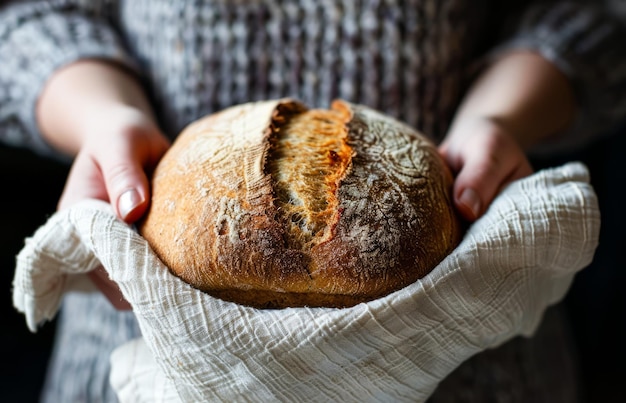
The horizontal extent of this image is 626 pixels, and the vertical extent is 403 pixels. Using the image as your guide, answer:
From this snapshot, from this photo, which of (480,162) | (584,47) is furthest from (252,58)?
(584,47)

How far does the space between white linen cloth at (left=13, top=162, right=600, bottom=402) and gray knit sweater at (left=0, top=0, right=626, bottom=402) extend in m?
0.26

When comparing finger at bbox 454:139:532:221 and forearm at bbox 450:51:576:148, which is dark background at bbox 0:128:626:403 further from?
finger at bbox 454:139:532:221

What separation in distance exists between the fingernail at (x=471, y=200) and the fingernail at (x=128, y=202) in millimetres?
323

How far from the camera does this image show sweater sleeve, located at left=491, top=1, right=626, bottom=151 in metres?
0.92

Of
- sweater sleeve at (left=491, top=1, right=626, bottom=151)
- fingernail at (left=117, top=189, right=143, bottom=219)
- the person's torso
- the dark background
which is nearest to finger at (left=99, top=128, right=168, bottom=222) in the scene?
fingernail at (left=117, top=189, right=143, bottom=219)

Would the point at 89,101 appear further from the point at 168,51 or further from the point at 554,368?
the point at 554,368

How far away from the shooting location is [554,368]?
0.92 meters

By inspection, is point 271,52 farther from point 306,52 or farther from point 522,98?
point 522,98

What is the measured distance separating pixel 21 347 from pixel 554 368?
4.36ft

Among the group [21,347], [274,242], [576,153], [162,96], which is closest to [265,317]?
[274,242]

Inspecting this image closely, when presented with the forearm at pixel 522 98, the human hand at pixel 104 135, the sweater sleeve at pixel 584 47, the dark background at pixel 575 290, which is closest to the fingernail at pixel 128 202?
the human hand at pixel 104 135

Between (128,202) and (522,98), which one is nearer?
(128,202)

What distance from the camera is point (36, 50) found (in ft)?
2.84

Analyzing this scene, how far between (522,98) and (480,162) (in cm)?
24
